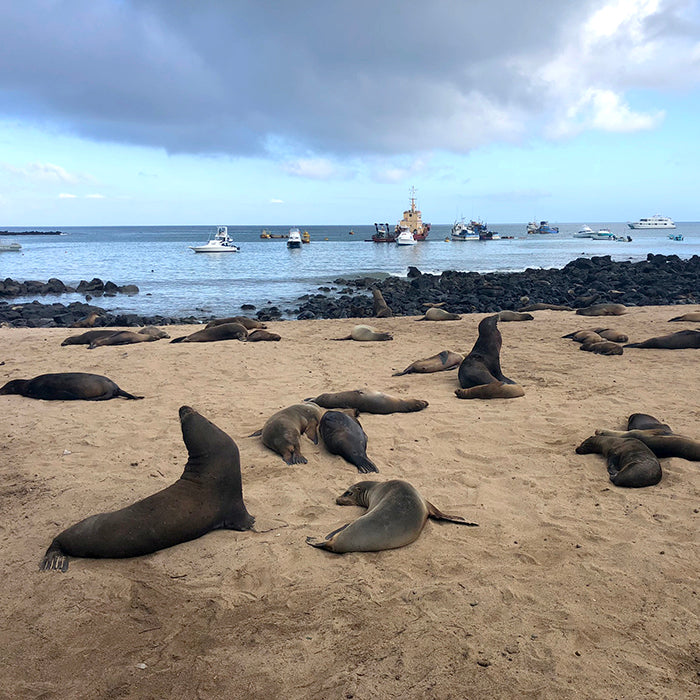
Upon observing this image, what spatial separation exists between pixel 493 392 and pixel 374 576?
429 centimetres

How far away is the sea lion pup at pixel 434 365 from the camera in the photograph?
879 cm

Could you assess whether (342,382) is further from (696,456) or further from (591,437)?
(696,456)

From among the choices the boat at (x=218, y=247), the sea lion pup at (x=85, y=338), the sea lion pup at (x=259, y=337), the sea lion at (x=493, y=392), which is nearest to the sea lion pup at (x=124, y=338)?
the sea lion pup at (x=85, y=338)

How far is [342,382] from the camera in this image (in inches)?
322

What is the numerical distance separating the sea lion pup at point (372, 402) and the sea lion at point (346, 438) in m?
0.78

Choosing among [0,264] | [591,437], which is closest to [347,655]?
[591,437]

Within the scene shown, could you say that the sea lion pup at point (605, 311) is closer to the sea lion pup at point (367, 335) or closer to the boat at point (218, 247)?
the sea lion pup at point (367, 335)

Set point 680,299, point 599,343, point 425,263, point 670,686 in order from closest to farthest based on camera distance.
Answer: point 670,686 → point 599,343 → point 680,299 → point 425,263

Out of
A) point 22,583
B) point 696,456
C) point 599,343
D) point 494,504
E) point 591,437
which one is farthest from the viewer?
point 599,343

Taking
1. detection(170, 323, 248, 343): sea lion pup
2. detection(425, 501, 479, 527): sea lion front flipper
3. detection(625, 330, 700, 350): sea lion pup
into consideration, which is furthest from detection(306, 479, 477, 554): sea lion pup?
detection(170, 323, 248, 343): sea lion pup

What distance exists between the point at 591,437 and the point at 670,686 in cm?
309

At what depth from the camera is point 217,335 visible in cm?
1201

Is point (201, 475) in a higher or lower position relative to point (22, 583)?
higher

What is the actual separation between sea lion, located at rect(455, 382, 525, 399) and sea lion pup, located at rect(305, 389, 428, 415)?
30.1 inches
